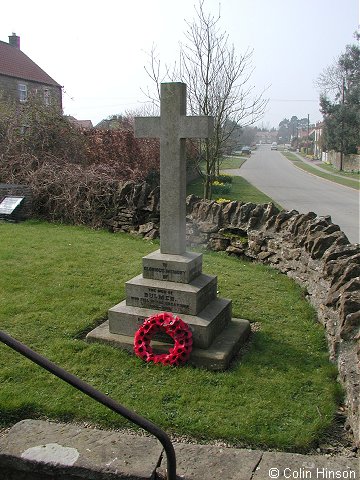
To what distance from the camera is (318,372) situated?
171 inches

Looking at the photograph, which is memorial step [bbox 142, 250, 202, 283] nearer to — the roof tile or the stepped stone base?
the stepped stone base

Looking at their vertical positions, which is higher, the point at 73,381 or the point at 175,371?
the point at 73,381

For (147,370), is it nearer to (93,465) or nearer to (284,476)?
(93,465)

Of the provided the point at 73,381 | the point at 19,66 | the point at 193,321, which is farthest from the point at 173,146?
the point at 19,66

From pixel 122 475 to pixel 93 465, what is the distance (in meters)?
0.20

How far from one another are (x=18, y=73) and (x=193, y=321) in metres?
37.7

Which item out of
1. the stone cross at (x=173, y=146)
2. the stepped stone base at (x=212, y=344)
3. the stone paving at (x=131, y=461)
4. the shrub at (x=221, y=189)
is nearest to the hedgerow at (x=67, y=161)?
the shrub at (x=221, y=189)

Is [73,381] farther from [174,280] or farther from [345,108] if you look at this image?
[345,108]

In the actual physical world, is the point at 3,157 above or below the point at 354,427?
above

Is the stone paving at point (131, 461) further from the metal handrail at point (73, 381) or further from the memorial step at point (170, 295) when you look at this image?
the memorial step at point (170, 295)

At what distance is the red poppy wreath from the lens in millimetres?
4418

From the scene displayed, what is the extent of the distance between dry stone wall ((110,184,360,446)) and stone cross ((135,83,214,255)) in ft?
6.10

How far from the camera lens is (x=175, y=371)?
432 cm

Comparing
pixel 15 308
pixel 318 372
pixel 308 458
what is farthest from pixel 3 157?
pixel 308 458
